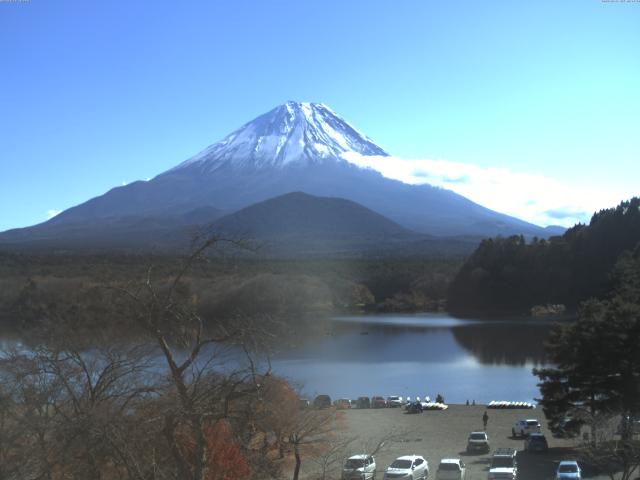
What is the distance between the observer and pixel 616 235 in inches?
1750

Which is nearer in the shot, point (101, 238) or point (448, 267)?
point (448, 267)

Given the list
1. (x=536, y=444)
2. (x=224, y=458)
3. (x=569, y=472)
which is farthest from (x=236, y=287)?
(x=224, y=458)

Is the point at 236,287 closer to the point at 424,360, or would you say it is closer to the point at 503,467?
the point at 424,360

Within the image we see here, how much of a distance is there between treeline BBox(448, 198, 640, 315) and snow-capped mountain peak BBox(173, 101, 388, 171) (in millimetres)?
82565

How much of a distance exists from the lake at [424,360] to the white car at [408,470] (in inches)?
190

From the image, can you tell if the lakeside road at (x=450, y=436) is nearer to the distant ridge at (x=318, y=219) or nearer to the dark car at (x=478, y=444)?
the dark car at (x=478, y=444)

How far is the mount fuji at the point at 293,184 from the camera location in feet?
382

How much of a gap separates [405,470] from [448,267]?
5165cm

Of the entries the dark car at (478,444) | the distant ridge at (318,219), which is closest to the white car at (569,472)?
the dark car at (478,444)

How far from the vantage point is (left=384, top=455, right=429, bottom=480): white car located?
8.32 metres

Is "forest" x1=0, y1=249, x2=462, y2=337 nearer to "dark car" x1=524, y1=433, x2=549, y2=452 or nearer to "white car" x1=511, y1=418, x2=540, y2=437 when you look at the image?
"dark car" x1=524, y1=433, x2=549, y2=452

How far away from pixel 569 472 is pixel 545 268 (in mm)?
40822

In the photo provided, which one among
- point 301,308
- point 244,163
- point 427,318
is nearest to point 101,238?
point 301,308

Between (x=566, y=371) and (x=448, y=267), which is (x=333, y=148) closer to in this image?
(x=448, y=267)
